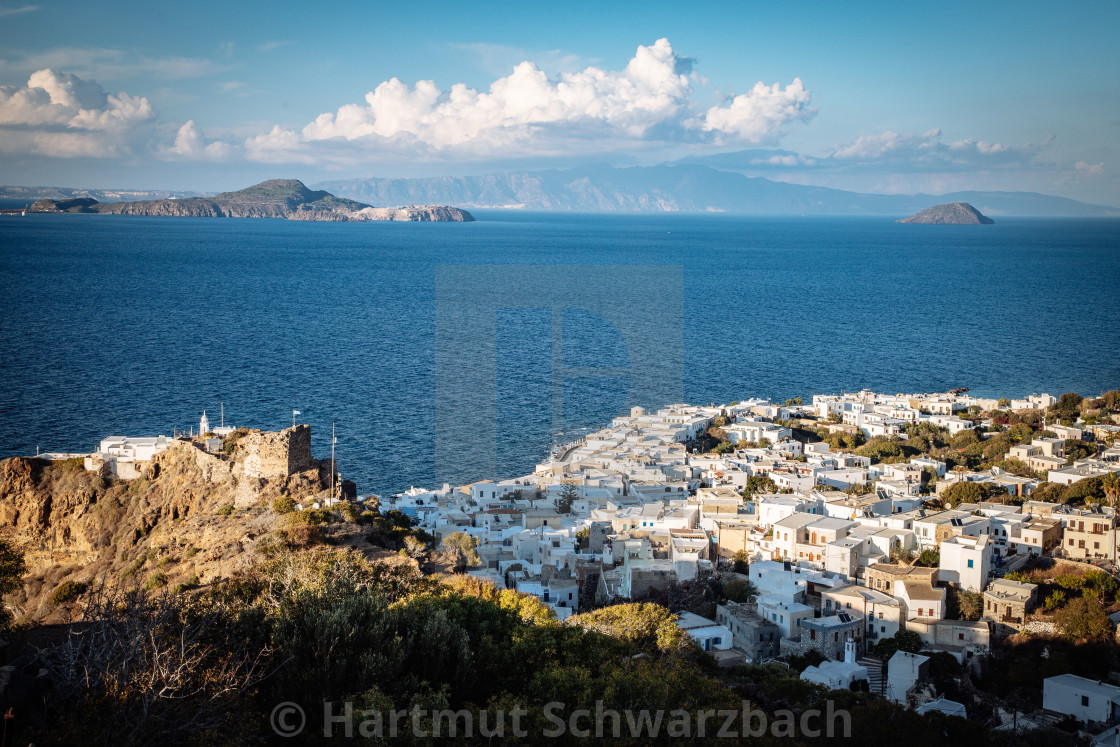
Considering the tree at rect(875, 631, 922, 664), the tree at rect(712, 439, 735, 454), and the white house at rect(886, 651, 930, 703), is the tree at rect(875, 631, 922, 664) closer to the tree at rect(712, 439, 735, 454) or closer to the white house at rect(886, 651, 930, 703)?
the white house at rect(886, 651, 930, 703)

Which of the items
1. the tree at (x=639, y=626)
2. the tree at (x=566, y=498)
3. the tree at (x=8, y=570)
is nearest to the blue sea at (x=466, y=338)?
the tree at (x=566, y=498)

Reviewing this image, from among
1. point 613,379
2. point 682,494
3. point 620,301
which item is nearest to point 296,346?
point 613,379

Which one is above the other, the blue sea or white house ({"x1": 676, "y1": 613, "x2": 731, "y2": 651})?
the blue sea

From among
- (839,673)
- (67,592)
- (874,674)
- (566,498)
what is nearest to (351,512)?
(67,592)

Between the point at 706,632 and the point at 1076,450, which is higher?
the point at 1076,450

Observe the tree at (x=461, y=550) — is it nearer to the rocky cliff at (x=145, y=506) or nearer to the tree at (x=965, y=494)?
the rocky cliff at (x=145, y=506)

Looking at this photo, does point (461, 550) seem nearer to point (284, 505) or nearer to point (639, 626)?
point (284, 505)

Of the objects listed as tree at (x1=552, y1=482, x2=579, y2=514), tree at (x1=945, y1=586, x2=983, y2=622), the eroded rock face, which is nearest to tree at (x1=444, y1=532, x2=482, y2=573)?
the eroded rock face

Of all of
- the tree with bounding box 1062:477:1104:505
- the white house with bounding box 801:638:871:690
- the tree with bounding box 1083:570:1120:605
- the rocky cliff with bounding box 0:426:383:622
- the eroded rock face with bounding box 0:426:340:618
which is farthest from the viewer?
the tree with bounding box 1062:477:1104:505
